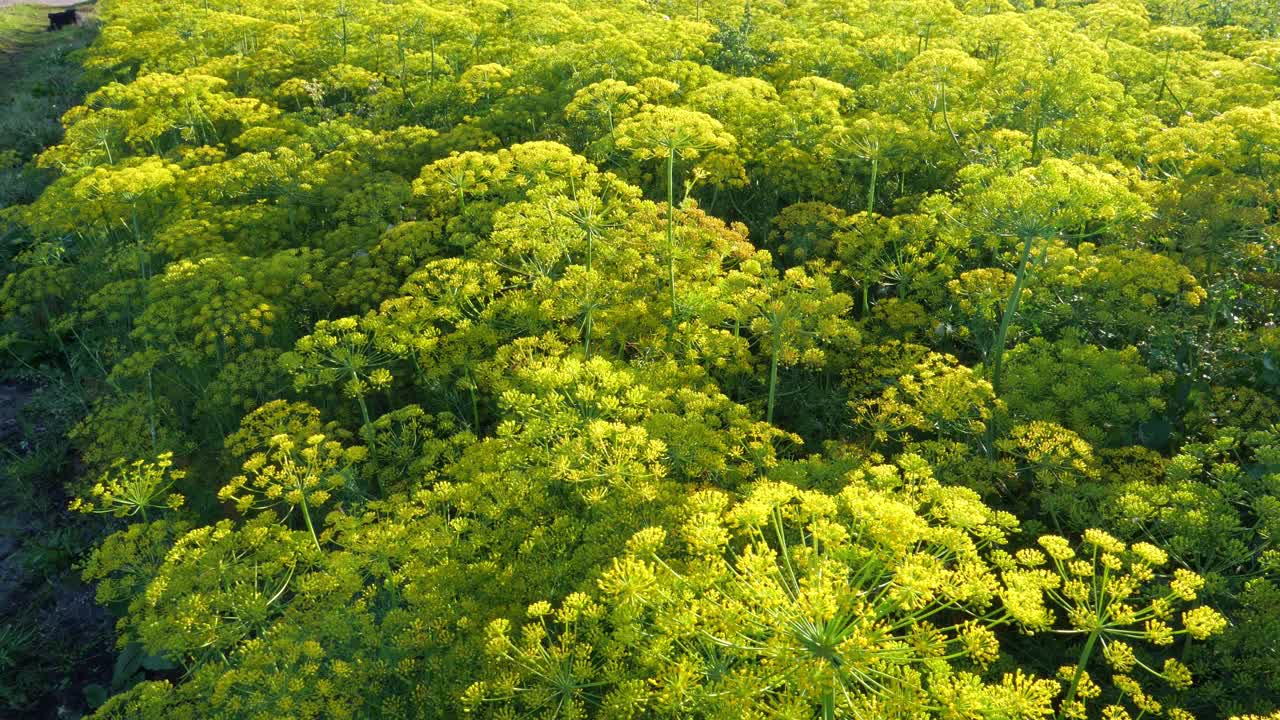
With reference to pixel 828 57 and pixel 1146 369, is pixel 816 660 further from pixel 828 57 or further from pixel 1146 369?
pixel 828 57

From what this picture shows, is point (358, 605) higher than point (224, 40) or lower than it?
lower

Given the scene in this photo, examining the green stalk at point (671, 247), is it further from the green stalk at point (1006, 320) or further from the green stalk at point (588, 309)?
the green stalk at point (1006, 320)

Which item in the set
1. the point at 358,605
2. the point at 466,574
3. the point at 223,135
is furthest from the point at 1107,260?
the point at 223,135

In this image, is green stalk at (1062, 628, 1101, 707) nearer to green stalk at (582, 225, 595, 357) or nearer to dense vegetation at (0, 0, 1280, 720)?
dense vegetation at (0, 0, 1280, 720)

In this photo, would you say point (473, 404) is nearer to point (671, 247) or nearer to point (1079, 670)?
point (671, 247)

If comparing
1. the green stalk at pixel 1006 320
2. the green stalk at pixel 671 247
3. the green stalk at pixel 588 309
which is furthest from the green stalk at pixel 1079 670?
the green stalk at pixel 588 309

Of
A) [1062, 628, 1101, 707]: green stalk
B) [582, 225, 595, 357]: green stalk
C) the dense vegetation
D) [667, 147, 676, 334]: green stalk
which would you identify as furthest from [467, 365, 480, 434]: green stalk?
[1062, 628, 1101, 707]: green stalk

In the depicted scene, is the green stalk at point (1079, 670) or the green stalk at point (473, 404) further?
the green stalk at point (473, 404)

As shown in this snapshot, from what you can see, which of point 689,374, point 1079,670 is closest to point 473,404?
point 689,374
